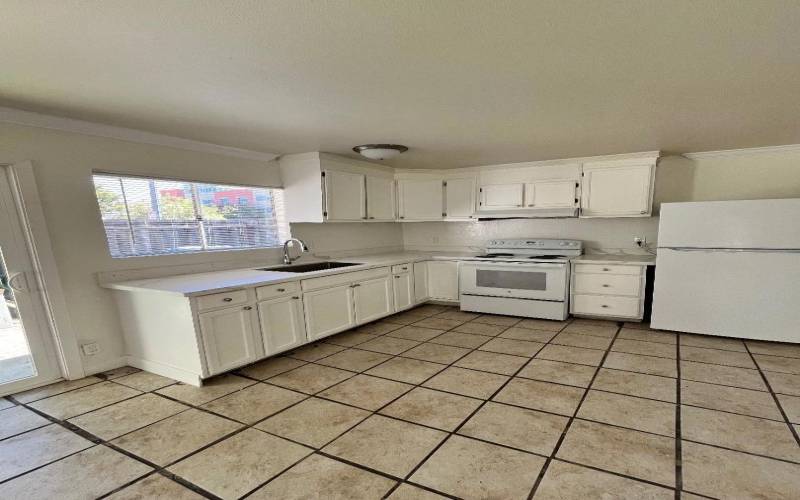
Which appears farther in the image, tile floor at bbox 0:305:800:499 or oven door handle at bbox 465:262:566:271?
oven door handle at bbox 465:262:566:271

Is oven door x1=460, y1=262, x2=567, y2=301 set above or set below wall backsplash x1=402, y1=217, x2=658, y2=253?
below

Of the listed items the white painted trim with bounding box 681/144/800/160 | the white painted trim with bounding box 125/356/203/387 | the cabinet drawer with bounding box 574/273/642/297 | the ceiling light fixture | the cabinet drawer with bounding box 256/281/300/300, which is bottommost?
the white painted trim with bounding box 125/356/203/387

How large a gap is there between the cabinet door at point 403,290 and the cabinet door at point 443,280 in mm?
392

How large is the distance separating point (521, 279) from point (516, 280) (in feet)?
0.20

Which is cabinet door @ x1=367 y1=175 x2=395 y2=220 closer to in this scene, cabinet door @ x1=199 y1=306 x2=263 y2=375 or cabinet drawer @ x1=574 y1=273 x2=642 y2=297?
cabinet door @ x1=199 y1=306 x2=263 y2=375

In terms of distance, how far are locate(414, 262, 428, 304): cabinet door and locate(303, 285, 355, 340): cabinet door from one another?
1.23 metres

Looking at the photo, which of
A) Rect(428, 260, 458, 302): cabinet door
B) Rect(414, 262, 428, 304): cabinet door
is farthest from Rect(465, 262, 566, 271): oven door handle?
Rect(414, 262, 428, 304): cabinet door

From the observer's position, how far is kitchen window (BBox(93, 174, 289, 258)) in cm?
298

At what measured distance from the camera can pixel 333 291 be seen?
11.9 feet

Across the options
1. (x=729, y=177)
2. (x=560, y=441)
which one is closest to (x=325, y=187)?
(x=560, y=441)

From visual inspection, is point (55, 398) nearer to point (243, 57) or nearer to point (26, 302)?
point (26, 302)

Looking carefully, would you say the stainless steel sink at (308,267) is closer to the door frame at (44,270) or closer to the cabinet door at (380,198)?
the cabinet door at (380,198)

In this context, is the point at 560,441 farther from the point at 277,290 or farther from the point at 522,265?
the point at 522,265

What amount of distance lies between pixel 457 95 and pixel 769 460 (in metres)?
2.50
